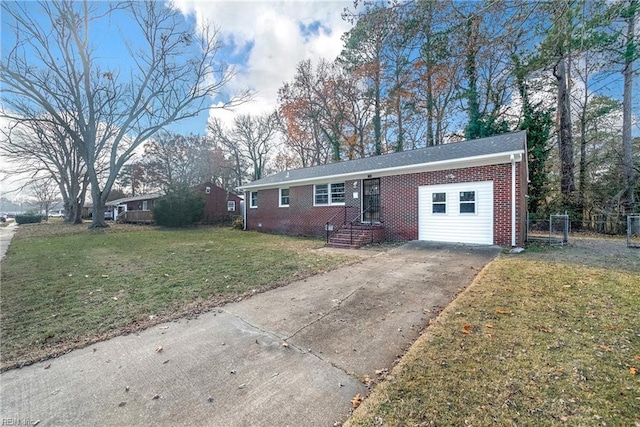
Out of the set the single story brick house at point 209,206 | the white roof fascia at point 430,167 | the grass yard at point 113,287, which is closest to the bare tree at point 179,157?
the single story brick house at point 209,206

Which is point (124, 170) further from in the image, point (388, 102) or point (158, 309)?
point (158, 309)

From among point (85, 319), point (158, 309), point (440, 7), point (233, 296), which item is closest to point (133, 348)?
point (158, 309)

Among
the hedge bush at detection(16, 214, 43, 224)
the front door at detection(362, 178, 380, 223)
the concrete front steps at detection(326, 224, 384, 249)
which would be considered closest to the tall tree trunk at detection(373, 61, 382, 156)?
the front door at detection(362, 178, 380, 223)

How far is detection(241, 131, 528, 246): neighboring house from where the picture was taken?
8617 millimetres

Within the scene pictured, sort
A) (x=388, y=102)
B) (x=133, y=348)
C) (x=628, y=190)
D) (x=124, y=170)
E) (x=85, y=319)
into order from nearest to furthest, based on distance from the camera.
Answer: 1. (x=133, y=348)
2. (x=85, y=319)
3. (x=628, y=190)
4. (x=388, y=102)
5. (x=124, y=170)

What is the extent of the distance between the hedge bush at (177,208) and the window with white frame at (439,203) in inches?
706

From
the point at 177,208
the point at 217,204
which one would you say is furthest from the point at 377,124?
the point at 177,208

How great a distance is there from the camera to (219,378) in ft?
8.29

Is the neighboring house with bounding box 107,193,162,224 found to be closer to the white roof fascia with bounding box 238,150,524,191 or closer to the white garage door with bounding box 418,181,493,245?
the white roof fascia with bounding box 238,150,524,191

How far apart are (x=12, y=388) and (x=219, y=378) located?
6.05 feet

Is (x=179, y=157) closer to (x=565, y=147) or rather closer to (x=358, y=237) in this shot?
(x=358, y=237)

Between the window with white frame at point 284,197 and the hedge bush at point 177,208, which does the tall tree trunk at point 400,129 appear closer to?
the window with white frame at point 284,197

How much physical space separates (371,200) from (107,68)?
66.3ft

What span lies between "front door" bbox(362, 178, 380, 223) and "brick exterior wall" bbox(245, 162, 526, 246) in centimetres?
25
